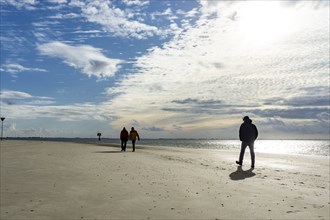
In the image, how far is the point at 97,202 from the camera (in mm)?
8477

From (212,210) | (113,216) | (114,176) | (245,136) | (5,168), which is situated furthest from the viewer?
(245,136)

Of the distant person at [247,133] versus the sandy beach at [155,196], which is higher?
the distant person at [247,133]

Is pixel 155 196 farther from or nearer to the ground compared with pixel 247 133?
nearer to the ground

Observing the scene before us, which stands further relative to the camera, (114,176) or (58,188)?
(114,176)

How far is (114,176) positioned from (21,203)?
15.9ft

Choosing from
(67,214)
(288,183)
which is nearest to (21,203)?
(67,214)

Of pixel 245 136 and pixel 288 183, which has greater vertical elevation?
pixel 245 136

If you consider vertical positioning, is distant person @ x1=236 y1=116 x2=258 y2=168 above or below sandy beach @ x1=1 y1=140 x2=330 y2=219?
above

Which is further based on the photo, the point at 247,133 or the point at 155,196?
the point at 247,133

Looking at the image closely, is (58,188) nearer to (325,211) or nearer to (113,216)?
(113,216)

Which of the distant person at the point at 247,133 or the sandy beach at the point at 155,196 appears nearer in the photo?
the sandy beach at the point at 155,196

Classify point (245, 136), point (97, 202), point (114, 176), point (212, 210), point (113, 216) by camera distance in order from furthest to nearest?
point (245, 136) < point (114, 176) < point (97, 202) < point (212, 210) < point (113, 216)

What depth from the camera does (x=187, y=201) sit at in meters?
8.78

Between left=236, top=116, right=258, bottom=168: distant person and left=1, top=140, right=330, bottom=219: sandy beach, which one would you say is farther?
left=236, top=116, right=258, bottom=168: distant person
